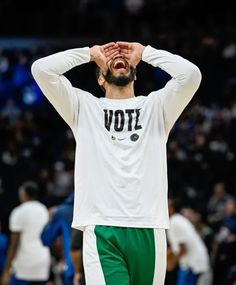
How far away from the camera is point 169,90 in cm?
607

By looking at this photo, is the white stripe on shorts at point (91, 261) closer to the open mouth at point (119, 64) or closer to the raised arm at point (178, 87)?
the raised arm at point (178, 87)

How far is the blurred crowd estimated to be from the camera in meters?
16.5

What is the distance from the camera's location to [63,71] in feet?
20.0

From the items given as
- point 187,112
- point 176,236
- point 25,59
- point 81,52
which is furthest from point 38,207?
point 25,59

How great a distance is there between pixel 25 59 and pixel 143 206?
17978 mm

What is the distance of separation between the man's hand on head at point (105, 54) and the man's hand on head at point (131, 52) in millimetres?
33

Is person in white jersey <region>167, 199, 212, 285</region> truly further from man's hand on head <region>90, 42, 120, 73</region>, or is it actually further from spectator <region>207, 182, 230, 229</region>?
man's hand on head <region>90, 42, 120, 73</region>

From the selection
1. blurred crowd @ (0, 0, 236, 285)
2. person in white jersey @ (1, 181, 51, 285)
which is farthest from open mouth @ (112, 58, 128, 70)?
blurred crowd @ (0, 0, 236, 285)

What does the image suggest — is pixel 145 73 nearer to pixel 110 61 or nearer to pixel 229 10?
pixel 229 10

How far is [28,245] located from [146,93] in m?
9.08

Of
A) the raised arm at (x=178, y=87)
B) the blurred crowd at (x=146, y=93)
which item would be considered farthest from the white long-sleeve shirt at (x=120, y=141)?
the blurred crowd at (x=146, y=93)

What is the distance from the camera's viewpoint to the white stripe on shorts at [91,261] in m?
5.63

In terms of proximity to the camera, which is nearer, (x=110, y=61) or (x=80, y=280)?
(x=110, y=61)

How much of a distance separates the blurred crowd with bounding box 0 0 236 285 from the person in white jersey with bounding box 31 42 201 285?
24.1 feet
